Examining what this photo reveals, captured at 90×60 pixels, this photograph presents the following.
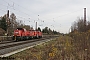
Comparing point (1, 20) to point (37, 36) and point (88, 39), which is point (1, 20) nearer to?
point (37, 36)

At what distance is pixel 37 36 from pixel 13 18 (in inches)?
1380

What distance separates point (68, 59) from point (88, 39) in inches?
238

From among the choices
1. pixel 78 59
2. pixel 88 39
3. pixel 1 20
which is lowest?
pixel 78 59

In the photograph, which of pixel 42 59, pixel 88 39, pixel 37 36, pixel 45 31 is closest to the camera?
pixel 42 59

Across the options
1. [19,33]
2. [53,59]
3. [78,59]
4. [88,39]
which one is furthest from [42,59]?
[19,33]

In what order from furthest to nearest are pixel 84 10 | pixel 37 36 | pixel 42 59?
pixel 37 36 < pixel 84 10 < pixel 42 59

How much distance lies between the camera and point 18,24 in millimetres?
89688

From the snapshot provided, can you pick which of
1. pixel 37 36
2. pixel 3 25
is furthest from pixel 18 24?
pixel 37 36

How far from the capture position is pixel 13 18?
88562 mm

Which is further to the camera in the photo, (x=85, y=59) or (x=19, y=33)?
(x=19, y=33)

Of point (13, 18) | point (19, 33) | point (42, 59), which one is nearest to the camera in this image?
point (42, 59)

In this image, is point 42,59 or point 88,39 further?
point 88,39

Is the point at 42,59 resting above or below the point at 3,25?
below

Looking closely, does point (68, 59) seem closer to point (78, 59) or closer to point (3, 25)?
point (78, 59)
